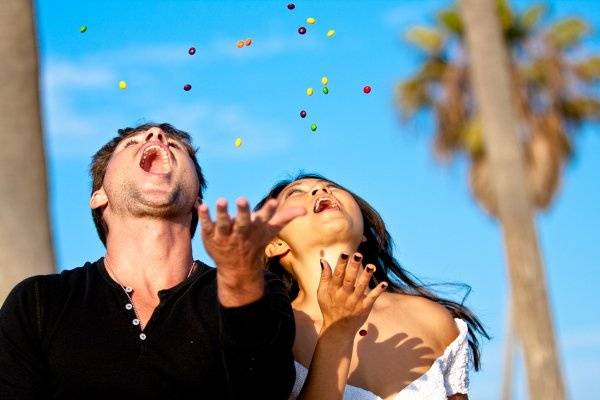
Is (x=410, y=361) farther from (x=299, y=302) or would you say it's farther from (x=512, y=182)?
(x=512, y=182)

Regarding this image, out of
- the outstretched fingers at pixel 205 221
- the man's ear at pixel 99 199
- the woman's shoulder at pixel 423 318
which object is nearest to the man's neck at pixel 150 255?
the man's ear at pixel 99 199

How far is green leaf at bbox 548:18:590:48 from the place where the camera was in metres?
16.4

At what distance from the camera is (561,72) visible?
16.4 meters

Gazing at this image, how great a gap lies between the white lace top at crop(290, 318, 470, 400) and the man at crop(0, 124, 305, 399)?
27.5 inches

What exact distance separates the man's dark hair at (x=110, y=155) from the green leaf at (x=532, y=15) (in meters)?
11.4

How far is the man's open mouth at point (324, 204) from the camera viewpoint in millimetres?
5438

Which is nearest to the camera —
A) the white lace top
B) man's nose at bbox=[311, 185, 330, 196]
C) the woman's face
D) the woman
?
the white lace top

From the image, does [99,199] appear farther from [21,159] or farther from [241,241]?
[241,241]

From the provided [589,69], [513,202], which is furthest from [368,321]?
[589,69]

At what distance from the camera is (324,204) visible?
215 inches

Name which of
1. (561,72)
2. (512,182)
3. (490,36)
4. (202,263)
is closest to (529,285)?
(512,182)

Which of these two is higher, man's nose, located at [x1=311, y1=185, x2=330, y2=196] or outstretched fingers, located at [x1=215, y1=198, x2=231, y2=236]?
man's nose, located at [x1=311, y1=185, x2=330, y2=196]

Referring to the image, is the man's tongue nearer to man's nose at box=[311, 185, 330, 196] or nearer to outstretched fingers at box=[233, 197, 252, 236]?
man's nose at box=[311, 185, 330, 196]

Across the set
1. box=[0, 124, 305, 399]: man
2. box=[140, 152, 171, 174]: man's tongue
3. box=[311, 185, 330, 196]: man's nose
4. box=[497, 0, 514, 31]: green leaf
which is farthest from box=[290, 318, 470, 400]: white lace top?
box=[497, 0, 514, 31]: green leaf
